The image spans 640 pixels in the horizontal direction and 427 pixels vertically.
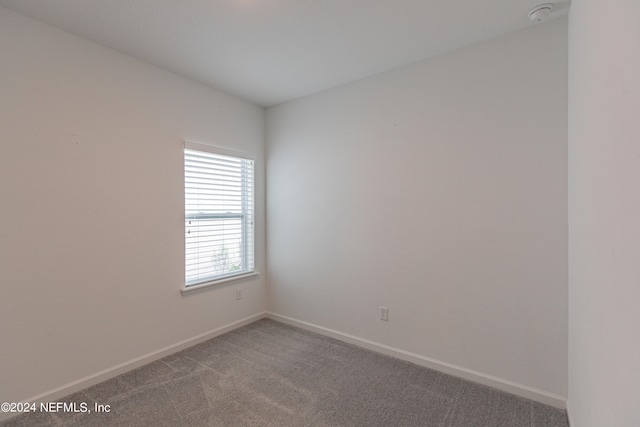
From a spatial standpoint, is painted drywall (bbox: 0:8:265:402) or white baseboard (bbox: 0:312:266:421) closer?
painted drywall (bbox: 0:8:265:402)

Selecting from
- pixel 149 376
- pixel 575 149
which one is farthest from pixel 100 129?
pixel 575 149

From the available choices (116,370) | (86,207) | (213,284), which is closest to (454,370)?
(213,284)

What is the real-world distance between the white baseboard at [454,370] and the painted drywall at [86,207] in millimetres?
1411

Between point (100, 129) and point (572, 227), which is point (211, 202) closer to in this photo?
point (100, 129)

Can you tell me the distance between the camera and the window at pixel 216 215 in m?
2.91

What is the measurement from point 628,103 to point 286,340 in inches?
119

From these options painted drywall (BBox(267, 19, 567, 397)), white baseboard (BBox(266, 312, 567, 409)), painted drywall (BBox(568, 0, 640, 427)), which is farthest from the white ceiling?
white baseboard (BBox(266, 312, 567, 409))

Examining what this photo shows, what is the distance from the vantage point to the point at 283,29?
2.09 m

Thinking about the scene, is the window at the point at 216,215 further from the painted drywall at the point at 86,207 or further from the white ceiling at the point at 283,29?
the white ceiling at the point at 283,29

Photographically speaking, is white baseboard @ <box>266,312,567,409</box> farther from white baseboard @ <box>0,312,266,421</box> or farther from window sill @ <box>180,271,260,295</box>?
white baseboard @ <box>0,312,266,421</box>

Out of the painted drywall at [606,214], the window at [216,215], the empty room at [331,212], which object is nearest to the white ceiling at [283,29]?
the empty room at [331,212]

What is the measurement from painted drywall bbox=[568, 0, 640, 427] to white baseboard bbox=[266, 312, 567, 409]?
429 millimetres

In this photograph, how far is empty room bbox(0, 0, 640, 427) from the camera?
1.86 m

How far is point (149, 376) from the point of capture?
2.34 m
